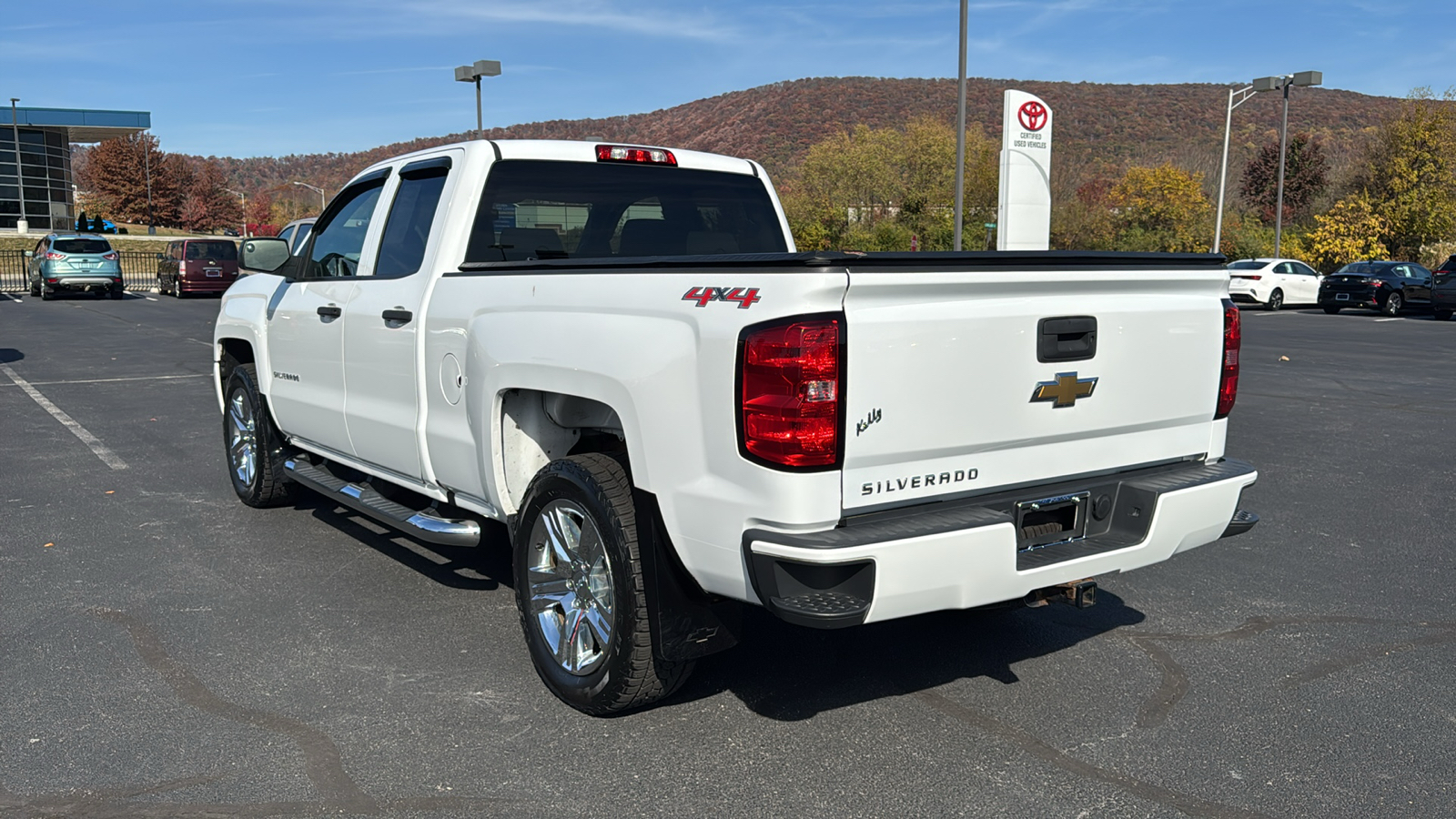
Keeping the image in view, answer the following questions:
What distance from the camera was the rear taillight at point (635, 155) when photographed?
212 inches

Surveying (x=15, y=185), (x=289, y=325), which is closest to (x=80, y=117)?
(x=15, y=185)

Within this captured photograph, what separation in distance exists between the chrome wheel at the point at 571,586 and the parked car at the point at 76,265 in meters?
31.1

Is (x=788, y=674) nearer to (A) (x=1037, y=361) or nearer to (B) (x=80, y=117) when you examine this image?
(A) (x=1037, y=361)

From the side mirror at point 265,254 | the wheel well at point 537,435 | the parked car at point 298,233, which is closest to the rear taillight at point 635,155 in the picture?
the wheel well at point 537,435

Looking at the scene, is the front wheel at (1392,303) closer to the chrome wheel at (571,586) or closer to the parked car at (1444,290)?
the parked car at (1444,290)

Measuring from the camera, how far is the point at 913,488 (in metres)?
3.45

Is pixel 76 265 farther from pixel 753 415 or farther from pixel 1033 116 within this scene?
pixel 753 415

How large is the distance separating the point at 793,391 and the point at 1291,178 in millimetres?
69125

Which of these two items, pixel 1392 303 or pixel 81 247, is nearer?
pixel 1392 303

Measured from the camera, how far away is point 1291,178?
63875 mm

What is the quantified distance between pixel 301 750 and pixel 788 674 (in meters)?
1.72

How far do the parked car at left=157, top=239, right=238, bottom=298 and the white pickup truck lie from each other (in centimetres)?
3033

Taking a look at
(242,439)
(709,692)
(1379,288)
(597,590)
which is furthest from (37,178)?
(709,692)

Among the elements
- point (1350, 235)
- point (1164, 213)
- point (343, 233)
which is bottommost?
point (343, 233)
